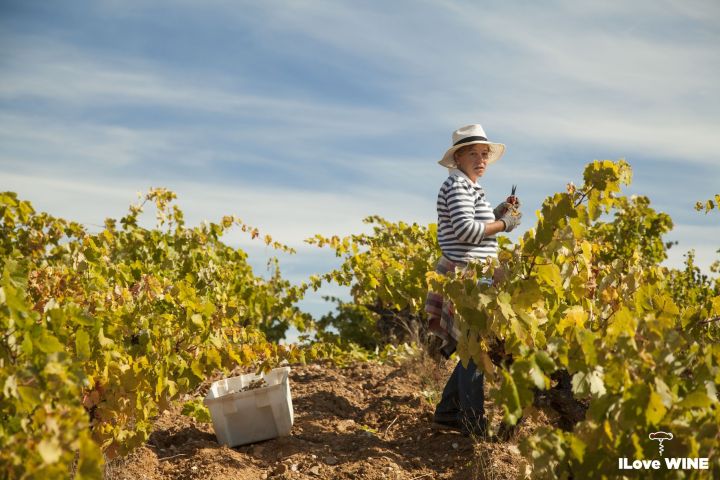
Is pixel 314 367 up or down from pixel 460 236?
down

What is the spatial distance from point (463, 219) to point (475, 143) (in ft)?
1.85

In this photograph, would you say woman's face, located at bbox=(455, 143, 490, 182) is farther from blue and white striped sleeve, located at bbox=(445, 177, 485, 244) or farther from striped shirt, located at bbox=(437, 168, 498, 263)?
blue and white striped sleeve, located at bbox=(445, 177, 485, 244)

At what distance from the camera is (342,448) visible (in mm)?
5020

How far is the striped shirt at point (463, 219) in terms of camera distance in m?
4.79

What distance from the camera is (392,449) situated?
16.6 feet

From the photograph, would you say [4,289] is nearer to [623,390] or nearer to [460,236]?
[623,390]

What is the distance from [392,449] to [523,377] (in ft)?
7.74

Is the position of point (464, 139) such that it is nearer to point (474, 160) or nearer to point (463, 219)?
point (474, 160)

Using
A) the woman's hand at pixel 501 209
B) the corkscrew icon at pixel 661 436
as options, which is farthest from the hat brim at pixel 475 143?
the corkscrew icon at pixel 661 436

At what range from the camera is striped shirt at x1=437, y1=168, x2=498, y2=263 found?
15.7ft

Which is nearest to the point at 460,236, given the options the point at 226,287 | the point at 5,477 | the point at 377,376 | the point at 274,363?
the point at 274,363

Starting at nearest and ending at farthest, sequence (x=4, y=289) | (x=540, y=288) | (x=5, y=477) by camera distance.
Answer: (x=5, y=477) < (x=4, y=289) < (x=540, y=288)

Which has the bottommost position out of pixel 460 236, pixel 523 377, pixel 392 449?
pixel 392 449

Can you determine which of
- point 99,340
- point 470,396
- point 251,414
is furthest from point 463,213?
point 99,340
